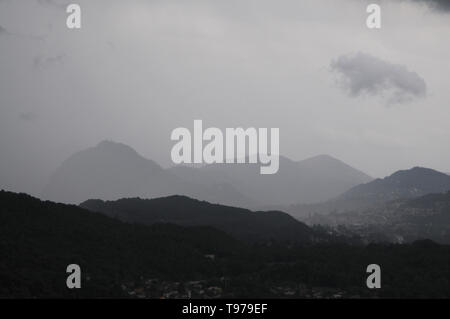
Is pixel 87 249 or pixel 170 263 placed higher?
pixel 87 249

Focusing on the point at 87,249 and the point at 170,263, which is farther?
the point at 87,249

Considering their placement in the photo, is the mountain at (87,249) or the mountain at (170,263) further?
the mountain at (170,263)

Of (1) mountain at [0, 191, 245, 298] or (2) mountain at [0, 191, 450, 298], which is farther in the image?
(2) mountain at [0, 191, 450, 298]
